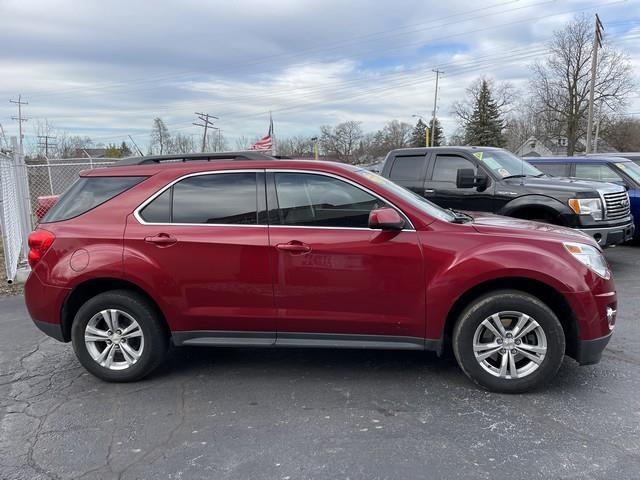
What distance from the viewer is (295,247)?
364 cm

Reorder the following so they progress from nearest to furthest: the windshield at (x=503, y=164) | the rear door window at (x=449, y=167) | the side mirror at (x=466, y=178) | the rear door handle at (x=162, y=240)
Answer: the rear door handle at (x=162, y=240) → the side mirror at (x=466, y=178) → the windshield at (x=503, y=164) → the rear door window at (x=449, y=167)

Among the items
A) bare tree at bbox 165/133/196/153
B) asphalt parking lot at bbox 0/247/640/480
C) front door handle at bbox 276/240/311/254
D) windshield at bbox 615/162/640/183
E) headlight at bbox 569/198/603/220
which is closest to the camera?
asphalt parking lot at bbox 0/247/640/480

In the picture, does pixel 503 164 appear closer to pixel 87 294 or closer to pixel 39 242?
pixel 87 294

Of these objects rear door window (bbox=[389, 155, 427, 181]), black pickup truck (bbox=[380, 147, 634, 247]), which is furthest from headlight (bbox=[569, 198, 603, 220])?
rear door window (bbox=[389, 155, 427, 181])

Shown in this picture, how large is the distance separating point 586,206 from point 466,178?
1.66m

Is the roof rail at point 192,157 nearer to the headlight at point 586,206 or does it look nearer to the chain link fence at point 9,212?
the chain link fence at point 9,212

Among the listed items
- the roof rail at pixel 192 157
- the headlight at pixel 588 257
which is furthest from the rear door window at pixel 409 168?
the headlight at pixel 588 257

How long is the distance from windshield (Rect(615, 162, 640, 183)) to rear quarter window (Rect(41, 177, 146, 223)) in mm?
8963

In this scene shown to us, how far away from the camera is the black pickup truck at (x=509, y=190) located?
685 centimetres

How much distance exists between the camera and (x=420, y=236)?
358 centimetres

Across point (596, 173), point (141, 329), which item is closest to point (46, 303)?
point (141, 329)

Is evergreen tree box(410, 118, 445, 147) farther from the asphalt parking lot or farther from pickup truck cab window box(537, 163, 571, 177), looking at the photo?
the asphalt parking lot

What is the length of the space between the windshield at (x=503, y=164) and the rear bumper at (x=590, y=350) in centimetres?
436

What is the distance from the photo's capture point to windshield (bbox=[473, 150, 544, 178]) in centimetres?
759
